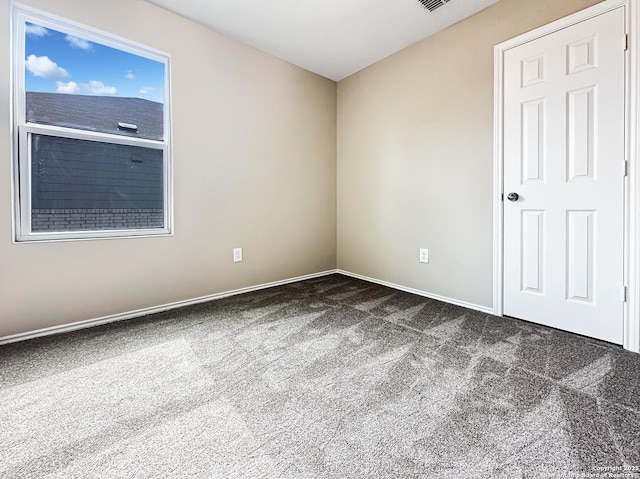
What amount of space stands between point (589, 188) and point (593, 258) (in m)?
0.44

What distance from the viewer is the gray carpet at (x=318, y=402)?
0.96 m

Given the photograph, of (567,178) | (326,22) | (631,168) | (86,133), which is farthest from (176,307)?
(631,168)

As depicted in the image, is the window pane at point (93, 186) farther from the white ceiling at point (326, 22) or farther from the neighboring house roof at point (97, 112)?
the white ceiling at point (326, 22)

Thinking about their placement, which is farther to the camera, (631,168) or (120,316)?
(120,316)

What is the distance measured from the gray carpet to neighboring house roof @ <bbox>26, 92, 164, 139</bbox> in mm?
1443

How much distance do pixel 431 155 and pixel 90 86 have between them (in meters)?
2.72

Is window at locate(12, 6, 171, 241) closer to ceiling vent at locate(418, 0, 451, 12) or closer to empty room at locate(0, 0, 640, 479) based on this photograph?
empty room at locate(0, 0, 640, 479)

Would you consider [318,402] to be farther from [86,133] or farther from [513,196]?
[86,133]

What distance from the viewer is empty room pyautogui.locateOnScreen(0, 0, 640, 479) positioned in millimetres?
1096

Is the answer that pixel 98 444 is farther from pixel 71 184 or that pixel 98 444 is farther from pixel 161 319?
pixel 71 184

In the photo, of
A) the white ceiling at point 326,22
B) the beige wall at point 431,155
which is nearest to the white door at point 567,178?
the beige wall at point 431,155

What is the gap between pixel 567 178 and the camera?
192 centimetres

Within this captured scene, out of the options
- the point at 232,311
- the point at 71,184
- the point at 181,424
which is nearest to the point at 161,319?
the point at 232,311

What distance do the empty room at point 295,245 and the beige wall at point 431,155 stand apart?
0.07 feet
